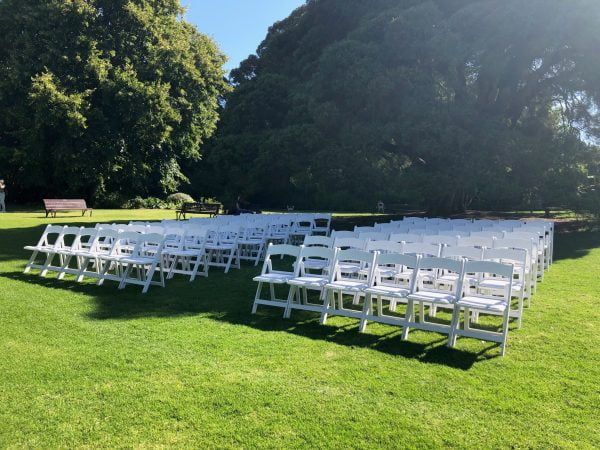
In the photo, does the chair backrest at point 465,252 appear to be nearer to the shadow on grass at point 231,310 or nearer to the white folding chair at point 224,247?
the shadow on grass at point 231,310

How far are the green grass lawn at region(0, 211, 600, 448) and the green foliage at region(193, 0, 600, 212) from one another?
11.6 m

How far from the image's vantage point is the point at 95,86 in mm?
28422

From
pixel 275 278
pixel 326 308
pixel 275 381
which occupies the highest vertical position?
pixel 275 278

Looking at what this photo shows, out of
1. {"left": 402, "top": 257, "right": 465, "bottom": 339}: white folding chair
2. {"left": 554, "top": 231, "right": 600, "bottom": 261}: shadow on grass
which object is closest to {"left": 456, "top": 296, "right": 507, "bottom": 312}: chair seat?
{"left": 402, "top": 257, "right": 465, "bottom": 339}: white folding chair

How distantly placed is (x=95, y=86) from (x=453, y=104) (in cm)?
2068

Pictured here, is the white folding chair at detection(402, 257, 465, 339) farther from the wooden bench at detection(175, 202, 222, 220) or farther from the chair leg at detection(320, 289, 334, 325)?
the wooden bench at detection(175, 202, 222, 220)

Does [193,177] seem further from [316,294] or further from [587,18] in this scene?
[316,294]

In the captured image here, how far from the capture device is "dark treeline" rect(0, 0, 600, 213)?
56.5ft

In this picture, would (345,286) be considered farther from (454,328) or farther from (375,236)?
(375,236)

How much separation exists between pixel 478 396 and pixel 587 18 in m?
16.8

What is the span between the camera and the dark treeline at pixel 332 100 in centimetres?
1722

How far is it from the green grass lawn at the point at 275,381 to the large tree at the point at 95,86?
21959mm

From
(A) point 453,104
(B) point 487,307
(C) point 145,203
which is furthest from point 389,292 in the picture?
(C) point 145,203

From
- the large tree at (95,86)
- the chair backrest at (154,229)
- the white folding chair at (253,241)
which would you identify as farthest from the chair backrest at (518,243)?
the large tree at (95,86)
